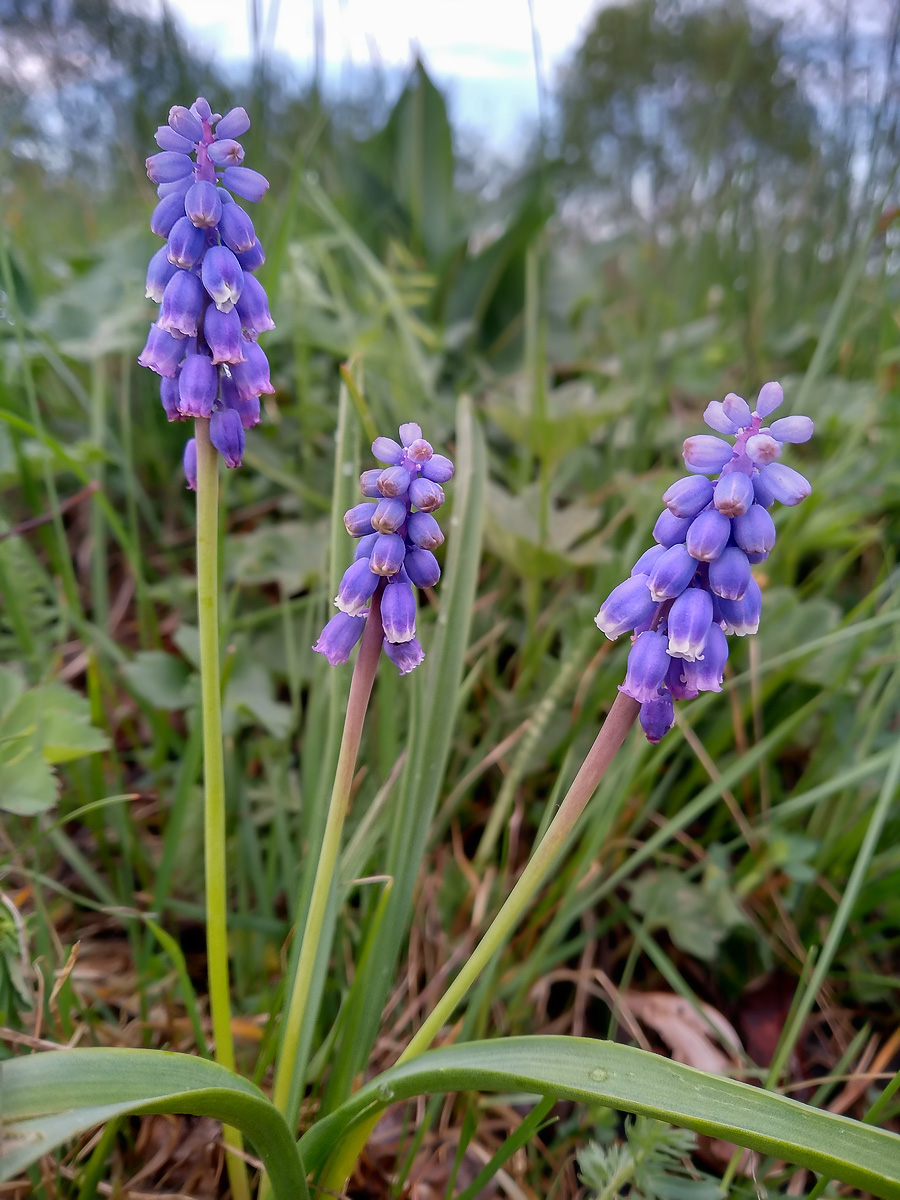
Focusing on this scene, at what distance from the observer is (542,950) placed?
1.84 meters

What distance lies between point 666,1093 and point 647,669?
0.52m

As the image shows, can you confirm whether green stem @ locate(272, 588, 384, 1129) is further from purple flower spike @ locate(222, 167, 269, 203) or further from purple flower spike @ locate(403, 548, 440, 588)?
purple flower spike @ locate(222, 167, 269, 203)

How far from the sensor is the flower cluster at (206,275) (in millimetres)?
1155

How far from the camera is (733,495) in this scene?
99cm

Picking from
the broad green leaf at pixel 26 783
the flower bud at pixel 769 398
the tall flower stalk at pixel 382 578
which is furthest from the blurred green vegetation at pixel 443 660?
the flower bud at pixel 769 398

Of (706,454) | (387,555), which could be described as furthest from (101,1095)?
(706,454)

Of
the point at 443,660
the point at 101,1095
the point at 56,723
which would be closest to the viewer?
the point at 101,1095

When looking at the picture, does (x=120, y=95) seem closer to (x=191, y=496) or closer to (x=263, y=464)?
(x=191, y=496)

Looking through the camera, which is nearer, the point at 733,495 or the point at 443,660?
the point at 733,495

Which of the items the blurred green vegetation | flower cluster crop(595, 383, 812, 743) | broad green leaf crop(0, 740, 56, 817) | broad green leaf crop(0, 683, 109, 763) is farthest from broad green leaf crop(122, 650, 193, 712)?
flower cluster crop(595, 383, 812, 743)

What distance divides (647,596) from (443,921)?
1.34m

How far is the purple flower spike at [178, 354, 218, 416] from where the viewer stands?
3.88 feet

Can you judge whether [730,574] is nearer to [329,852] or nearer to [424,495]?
[424,495]

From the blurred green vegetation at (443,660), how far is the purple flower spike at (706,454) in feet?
2.37
